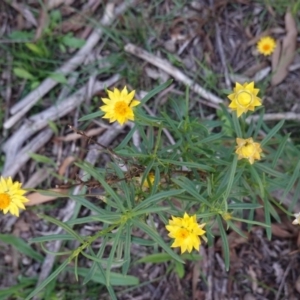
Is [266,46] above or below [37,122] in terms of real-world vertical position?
above

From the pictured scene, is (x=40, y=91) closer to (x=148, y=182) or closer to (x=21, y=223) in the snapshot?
(x=21, y=223)

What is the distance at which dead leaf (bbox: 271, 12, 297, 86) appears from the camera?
11.8 feet

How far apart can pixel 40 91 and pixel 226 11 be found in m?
1.51

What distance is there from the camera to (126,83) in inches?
Answer: 146

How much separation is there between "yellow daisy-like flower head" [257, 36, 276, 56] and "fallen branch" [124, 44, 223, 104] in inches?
18.3

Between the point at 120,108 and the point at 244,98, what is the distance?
515mm

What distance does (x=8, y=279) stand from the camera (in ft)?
11.6

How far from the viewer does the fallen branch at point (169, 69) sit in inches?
140

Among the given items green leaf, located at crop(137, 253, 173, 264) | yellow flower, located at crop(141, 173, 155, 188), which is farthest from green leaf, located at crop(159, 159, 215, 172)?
green leaf, located at crop(137, 253, 173, 264)

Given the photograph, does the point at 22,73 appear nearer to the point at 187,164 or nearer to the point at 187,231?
the point at 187,164

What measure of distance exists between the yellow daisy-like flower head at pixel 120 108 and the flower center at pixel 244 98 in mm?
421

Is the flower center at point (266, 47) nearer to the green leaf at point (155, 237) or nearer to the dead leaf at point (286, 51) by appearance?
the dead leaf at point (286, 51)

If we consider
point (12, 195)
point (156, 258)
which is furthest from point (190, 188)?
point (156, 258)

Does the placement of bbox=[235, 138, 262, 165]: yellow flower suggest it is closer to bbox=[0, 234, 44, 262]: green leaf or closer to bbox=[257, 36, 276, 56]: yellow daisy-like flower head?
bbox=[257, 36, 276, 56]: yellow daisy-like flower head
